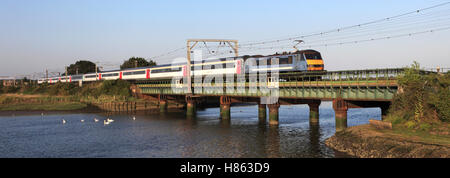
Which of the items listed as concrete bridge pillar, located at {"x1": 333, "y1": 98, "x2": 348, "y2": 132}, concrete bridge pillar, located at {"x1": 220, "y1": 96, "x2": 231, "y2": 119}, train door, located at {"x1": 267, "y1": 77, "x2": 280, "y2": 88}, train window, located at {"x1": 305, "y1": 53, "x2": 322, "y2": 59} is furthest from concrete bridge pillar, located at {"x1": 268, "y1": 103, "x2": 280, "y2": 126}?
concrete bridge pillar, located at {"x1": 333, "y1": 98, "x2": 348, "y2": 132}

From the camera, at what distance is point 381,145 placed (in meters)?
26.5

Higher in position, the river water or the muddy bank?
the muddy bank

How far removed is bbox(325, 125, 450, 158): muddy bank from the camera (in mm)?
23266

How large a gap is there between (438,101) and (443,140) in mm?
5267

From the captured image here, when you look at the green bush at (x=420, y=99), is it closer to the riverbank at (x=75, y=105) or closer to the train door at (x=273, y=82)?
the train door at (x=273, y=82)

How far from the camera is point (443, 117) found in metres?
29.1

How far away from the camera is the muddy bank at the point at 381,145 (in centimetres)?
2327

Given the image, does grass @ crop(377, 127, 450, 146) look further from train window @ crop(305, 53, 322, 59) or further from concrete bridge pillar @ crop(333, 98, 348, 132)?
train window @ crop(305, 53, 322, 59)

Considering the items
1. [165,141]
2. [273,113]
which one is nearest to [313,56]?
[273,113]

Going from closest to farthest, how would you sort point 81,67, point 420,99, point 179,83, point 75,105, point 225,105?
point 420,99 < point 225,105 < point 179,83 < point 75,105 < point 81,67

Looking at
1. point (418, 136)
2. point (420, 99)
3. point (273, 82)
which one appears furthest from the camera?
point (273, 82)

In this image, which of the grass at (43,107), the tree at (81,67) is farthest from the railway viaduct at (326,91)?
the tree at (81,67)

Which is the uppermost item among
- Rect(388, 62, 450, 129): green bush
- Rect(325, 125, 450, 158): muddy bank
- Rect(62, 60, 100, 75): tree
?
Rect(62, 60, 100, 75): tree

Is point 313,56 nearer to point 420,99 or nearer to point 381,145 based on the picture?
point 420,99
